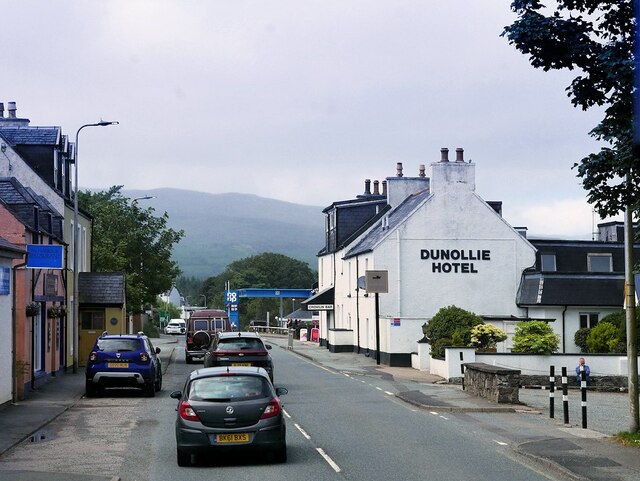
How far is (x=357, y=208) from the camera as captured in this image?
61781mm

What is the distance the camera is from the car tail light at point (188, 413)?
48.3ft

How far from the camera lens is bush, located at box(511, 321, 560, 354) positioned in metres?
35.5

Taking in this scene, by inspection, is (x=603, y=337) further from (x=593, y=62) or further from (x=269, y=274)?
(x=269, y=274)

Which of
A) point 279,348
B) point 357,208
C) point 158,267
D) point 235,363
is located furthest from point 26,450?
point 279,348

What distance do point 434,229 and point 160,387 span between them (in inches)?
863

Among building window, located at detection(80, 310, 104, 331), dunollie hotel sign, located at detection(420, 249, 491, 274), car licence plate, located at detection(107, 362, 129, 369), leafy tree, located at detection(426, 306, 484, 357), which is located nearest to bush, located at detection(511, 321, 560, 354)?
leafy tree, located at detection(426, 306, 484, 357)

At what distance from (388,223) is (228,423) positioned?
132ft

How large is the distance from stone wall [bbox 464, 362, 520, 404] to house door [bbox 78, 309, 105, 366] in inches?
768

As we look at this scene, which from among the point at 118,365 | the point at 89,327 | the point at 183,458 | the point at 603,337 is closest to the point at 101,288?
the point at 89,327

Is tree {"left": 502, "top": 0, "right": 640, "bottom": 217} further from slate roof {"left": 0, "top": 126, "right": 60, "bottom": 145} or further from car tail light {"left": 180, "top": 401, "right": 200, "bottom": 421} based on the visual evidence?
slate roof {"left": 0, "top": 126, "right": 60, "bottom": 145}

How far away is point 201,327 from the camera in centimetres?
4866

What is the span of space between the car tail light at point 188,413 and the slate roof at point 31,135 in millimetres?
27327

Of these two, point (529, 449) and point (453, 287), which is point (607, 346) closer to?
point (453, 287)

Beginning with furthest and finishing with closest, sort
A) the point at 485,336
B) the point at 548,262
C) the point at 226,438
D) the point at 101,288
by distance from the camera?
1. the point at 548,262
2. the point at 101,288
3. the point at 485,336
4. the point at 226,438
